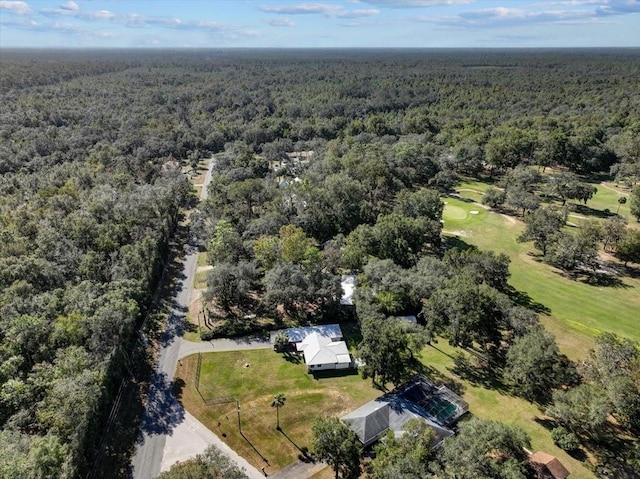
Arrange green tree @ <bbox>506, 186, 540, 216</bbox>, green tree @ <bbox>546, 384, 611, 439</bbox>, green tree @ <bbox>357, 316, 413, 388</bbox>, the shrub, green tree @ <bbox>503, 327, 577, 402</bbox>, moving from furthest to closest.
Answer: green tree @ <bbox>506, 186, 540, 216</bbox> → green tree @ <bbox>357, 316, 413, 388</bbox> → green tree @ <bbox>503, 327, 577, 402</bbox> → the shrub → green tree @ <bbox>546, 384, 611, 439</bbox>

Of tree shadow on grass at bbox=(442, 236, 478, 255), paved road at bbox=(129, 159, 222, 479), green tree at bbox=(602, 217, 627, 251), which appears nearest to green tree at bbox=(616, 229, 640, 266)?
green tree at bbox=(602, 217, 627, 251)

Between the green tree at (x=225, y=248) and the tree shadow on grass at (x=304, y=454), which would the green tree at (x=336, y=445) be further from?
the green tree at (x=225, y=248)

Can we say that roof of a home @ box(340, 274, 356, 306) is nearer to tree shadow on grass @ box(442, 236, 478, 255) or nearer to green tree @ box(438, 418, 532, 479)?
tree shadow on grass @ box(442, 236, 478, 255)

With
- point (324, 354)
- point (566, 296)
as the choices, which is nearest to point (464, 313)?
point (324, 354)

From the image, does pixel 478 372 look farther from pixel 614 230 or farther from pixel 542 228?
pixel 614 230

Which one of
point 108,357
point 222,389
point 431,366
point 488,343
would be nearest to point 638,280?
point 488,343
